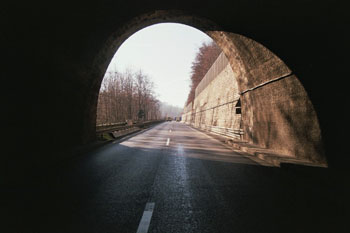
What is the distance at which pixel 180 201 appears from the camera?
388cm

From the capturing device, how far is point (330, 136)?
626cm

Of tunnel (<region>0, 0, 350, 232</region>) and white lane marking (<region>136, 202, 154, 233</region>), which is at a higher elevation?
tunnel (<region>0, 0, 350, 232</region>)

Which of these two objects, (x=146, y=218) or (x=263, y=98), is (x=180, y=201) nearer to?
(x=146, y=218)

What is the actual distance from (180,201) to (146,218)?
91 cm

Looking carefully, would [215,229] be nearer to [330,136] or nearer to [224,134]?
[330,136]

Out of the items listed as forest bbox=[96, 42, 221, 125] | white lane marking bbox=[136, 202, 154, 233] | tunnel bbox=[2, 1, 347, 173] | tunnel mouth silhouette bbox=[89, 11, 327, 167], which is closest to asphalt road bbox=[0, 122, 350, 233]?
white lane marking bbox=[136, 202, 154, 233]

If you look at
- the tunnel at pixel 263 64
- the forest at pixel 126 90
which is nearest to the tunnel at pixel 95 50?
the tunnel at pixel 263 64

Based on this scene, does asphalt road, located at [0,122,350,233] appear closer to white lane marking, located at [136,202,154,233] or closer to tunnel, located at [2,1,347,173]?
white lane marking, located at [136,202,154,233]

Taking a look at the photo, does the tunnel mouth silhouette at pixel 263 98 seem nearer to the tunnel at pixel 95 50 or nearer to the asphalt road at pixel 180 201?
the tunnel at pixel 95 50

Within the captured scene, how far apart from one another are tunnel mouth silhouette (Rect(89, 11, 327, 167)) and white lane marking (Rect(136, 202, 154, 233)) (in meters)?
5.02

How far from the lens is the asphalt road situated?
300 centimetres

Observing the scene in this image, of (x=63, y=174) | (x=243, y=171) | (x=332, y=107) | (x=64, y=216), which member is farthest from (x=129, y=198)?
(x=332, y=107)

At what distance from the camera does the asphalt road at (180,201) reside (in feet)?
9.83

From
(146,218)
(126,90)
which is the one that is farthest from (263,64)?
(126,90)
